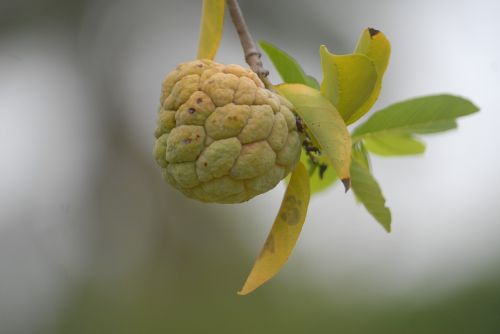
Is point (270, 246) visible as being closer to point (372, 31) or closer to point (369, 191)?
point (369, 191)

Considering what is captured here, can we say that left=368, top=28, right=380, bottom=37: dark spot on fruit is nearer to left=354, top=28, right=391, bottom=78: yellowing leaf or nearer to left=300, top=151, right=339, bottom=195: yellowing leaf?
left=354, top=28, right=391, bottom=78: yellowing leaf

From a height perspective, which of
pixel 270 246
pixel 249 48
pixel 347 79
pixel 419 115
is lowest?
pixel 270 246

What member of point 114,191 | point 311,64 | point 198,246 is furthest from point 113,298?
point 311,64

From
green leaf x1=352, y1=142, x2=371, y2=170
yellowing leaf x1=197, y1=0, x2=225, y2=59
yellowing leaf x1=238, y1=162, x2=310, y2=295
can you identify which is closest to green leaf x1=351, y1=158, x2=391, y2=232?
green leaf x1=352, y1=142, x2=371, y2=170

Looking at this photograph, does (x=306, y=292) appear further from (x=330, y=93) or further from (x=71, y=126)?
(x=330, y=93)

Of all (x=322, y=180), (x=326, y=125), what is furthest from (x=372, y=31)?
(x=322, y=180)
